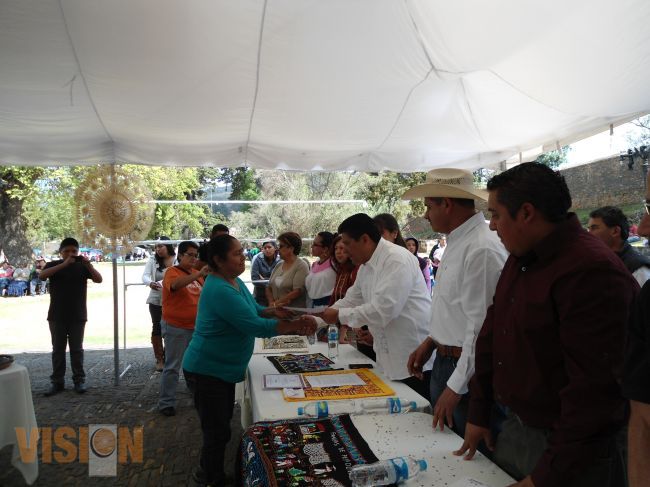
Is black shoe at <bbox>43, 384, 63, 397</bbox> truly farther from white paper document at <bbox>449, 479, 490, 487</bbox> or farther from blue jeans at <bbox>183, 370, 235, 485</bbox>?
white paper document at <bbox>449, 479, 490, 487</bbox>

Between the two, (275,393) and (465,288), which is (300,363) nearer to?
(275,393)

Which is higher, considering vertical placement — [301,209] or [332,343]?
[301,209]

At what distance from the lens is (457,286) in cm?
198

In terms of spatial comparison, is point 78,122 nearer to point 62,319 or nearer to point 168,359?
point 62,319

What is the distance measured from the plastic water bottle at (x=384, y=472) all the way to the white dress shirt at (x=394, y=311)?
1.05m

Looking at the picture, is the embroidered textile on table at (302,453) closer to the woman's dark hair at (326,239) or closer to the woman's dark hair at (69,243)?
the woman's dark hair at (326,239)

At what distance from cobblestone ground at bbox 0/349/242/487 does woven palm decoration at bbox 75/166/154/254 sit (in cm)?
170

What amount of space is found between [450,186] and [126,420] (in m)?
4.00

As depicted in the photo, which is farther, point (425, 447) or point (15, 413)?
point (15, 413)

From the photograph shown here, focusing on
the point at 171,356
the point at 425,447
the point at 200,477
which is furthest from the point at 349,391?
the point at 171,356

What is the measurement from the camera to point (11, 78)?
389cm

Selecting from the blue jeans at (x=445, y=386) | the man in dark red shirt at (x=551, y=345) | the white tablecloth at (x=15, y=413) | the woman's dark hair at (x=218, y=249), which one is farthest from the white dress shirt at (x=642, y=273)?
the white tablecloth at (x=15, y=413)

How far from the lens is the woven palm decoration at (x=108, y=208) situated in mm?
5062

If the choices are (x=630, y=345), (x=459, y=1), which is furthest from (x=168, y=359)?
(x=630, y=345)
